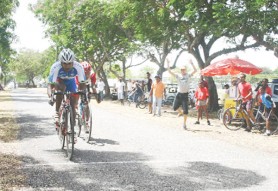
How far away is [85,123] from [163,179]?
369 centimetres

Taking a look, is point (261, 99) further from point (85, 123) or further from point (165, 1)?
point (165, 1)

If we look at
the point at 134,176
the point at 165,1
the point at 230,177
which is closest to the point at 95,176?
the point at 134,176

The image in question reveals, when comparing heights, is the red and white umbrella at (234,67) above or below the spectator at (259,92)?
above

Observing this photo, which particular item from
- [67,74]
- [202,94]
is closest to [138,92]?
[202,94]

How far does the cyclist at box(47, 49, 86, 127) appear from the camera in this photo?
21.6 feet

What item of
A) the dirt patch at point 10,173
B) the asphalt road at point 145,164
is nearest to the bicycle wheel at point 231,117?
the asphalt road at point 145,164

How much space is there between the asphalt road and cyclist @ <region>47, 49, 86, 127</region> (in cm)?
117

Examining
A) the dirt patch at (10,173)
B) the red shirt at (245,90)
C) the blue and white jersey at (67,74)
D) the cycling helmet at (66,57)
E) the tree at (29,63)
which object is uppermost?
the tree at (29,63)

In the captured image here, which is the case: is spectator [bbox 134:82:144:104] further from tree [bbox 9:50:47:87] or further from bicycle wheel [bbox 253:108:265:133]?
tree [bbox 9:50:47:87]

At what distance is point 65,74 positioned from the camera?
22.5 ft

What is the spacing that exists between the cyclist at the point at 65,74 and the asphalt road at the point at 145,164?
1.17 meters

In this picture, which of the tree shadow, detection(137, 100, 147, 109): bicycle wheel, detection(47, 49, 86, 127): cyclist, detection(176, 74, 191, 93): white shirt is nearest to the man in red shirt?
detection(176, 74, 191, 93): white shirt

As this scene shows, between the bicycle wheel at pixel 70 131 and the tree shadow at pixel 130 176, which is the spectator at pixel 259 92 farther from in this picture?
the bicycle wheel at pixel 70 131

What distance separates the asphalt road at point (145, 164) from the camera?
16.6ft
